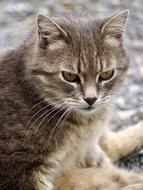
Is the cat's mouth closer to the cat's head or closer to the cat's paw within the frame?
the cat's head

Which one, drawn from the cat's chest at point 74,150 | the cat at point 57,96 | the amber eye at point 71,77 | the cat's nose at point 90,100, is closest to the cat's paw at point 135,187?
the cat at point 57,96

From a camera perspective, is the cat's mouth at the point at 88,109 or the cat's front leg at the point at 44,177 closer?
the cat's mouth at the point at 88,109

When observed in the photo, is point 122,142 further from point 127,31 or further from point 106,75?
point 127,31

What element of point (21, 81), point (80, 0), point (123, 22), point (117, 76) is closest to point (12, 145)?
point (21, 81)

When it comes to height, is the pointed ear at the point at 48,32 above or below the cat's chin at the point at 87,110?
above

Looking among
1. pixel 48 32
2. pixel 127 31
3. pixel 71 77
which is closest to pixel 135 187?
pixel 71 77

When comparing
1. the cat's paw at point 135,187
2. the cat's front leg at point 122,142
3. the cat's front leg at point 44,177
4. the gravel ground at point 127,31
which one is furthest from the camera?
the gravel ground at point 127,31

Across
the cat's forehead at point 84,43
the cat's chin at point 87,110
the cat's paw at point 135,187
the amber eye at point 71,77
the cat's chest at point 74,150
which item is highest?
the cat's forehead at point 84,43

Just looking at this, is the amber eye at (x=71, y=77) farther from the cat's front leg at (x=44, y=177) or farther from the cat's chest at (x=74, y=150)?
the cat's front leg at (x=44, y=177)
